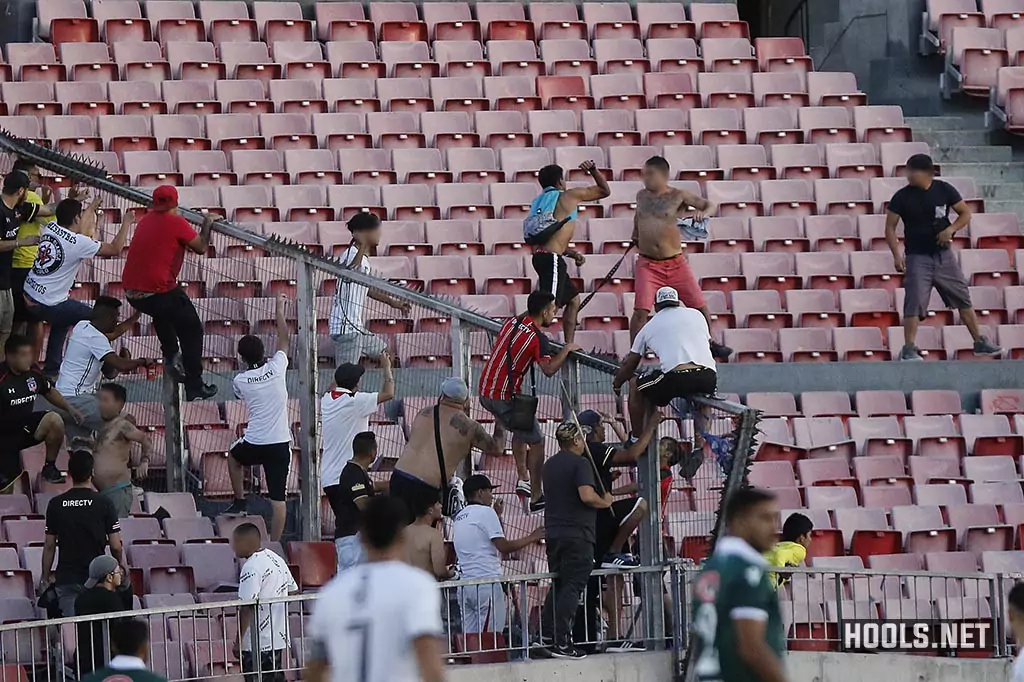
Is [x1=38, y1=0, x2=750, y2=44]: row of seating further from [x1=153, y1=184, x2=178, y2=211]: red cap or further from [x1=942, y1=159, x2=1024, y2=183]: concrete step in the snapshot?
[x1=153, y1=184, x2=178, y2=211]: red cap

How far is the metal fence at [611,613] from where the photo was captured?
35.9 ft

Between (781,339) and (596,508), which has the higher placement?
(781,339)

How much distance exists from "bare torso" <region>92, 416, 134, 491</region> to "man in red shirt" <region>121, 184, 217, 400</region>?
2.72 ft

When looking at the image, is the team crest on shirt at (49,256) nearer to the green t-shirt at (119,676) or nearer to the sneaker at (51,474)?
the sneaker at (51,474)

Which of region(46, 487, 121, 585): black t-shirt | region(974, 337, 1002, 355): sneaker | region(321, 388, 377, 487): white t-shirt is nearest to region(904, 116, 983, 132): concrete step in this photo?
region(974, 337, 1002, 355): sneaker

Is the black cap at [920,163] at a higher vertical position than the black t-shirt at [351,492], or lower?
higher

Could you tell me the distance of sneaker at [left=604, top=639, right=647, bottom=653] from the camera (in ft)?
38.6

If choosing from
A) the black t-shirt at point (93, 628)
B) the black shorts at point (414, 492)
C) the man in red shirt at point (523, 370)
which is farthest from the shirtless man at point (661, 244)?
the black t-shirt at point (93, 628)

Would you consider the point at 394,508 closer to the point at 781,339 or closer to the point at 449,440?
the point at 449,440

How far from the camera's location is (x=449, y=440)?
1168cm

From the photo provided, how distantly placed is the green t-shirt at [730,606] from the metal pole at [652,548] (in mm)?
4668

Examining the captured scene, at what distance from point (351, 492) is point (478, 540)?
0.81m

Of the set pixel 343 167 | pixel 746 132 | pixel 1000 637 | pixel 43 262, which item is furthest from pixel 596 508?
pixel 746 132

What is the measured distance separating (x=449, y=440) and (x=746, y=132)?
856 centimetres
